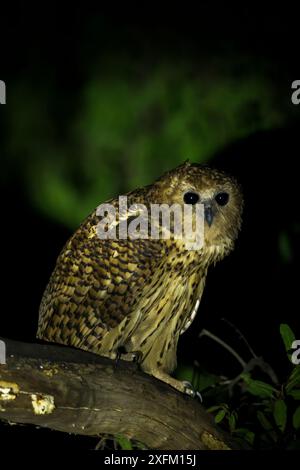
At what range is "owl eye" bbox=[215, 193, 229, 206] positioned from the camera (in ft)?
5.95

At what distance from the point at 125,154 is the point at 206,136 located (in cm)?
34

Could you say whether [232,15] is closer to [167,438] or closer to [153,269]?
[153,269]

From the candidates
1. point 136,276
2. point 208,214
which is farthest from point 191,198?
point 136,276

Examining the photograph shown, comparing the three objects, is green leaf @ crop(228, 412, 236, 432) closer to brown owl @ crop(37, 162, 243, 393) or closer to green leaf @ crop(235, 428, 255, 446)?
green leaf @ crop(235, 428, 255, 446)

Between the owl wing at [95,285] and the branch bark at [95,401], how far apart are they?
0.25 m

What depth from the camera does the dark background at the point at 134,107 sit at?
271 centimetres

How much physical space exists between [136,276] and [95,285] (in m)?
0.11

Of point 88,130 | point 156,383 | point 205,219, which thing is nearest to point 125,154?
point 88,130

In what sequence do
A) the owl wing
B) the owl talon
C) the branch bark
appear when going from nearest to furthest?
the branch bark < the owl wing < the owl talon

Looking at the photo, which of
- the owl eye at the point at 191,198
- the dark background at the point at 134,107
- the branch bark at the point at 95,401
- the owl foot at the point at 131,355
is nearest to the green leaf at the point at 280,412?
the branch bark at the point at 95,401

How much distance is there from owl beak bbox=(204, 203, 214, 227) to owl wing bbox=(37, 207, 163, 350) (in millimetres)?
148

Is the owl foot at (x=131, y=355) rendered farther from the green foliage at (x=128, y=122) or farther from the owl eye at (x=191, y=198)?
the green foliage at (x=128, y=122)

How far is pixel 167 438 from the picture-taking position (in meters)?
1.48

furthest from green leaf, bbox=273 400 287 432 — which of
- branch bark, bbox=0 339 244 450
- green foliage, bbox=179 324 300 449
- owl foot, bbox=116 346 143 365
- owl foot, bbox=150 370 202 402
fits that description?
owl foot, bbox=116 346 143 365
